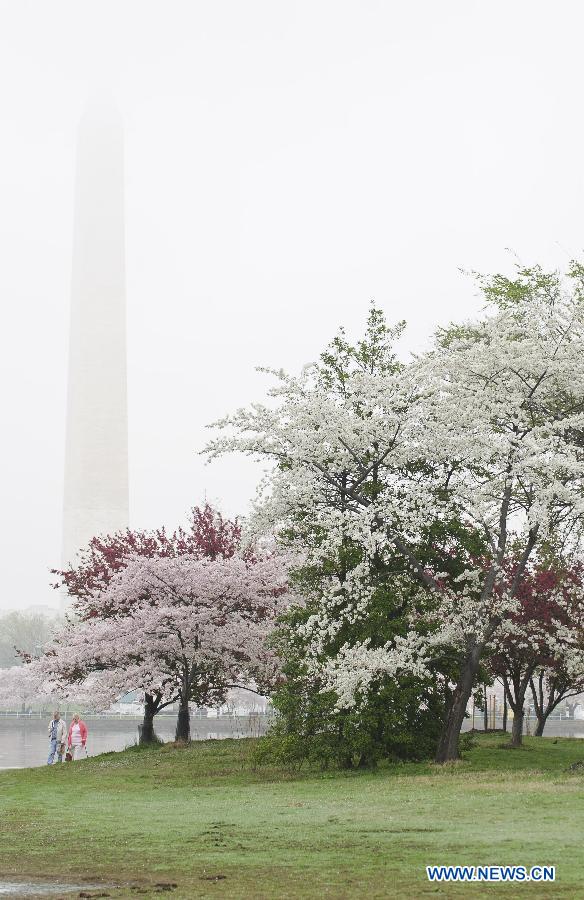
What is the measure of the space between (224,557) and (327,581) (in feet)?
41.7

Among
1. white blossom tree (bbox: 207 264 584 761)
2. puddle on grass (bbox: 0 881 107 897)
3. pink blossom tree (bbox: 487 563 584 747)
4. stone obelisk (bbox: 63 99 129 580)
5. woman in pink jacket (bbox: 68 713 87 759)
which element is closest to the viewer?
puddle on grass (bbox: 0 881 107 897)

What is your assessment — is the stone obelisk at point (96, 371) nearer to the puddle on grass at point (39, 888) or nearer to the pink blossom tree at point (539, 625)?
the pink blossom tree at point (539, 625)

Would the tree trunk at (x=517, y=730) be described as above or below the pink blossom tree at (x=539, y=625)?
below

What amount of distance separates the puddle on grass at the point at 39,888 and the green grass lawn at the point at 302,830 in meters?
0.29

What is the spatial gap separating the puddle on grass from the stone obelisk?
352ft

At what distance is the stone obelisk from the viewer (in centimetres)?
12000

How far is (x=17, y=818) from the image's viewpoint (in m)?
16.8

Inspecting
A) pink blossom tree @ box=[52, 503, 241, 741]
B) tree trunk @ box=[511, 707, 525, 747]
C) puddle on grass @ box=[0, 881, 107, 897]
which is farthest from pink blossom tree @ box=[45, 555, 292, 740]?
puddle on grass @ box=[0, 881, 107, 897]

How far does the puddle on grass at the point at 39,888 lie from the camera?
30.8 feet

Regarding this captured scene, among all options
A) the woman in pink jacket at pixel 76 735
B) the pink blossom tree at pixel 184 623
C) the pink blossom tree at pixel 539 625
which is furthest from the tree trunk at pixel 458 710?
the woman in pink jacket at pixel 76 735

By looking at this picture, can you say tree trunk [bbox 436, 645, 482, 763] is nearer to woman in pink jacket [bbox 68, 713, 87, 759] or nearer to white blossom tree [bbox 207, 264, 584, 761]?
white blossom tree [bbox 207, 264, 584, 761]

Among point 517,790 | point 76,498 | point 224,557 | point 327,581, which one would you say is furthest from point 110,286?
point 517,790

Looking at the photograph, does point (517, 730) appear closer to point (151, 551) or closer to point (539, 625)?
point (539, 625)

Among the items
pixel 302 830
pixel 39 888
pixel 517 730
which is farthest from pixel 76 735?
pixel 39 888
